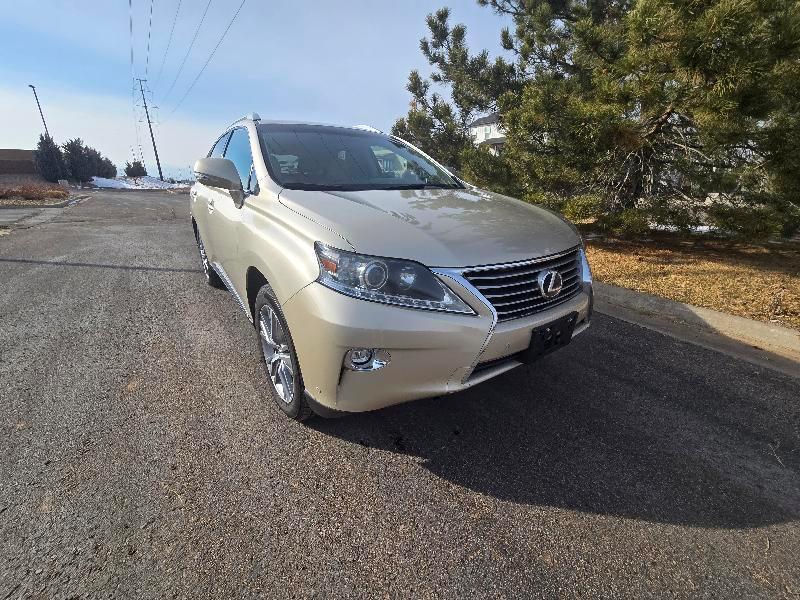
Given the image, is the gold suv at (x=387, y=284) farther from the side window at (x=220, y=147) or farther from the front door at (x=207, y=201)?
the side window at (x=220, y=147)

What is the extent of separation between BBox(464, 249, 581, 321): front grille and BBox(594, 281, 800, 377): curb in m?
2.19

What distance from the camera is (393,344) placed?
1695 millimetres

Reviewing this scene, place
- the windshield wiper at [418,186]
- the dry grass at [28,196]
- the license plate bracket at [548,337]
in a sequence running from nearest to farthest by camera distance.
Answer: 1. the license plate bracket at [548,337]
2. the windshield wiper at [418,186]
3. the dry grass at [28,196]

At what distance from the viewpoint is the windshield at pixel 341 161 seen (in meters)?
2.65

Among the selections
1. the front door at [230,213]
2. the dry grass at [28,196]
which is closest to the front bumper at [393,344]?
the front door at [230,213]

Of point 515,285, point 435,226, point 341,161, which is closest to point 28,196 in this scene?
point 341,161

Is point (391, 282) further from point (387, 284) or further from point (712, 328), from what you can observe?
point (712, 328)

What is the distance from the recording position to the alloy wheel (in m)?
2.25

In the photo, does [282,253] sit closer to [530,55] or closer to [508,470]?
[508,470]

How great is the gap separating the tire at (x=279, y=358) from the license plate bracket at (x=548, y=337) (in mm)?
1179

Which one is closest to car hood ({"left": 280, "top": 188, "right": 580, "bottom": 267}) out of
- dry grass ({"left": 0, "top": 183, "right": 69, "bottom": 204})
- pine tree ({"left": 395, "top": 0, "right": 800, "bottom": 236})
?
pine tree ({"left": 395, "top": 0, "right": 800, "bottom": 236})

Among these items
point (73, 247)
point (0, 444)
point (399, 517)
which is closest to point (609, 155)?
point (399, 517)

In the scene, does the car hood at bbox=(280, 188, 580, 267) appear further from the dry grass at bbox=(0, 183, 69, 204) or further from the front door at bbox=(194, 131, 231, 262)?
the dry grass at bbox=(0, 183, 69, 204)

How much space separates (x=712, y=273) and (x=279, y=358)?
17.6 ft
